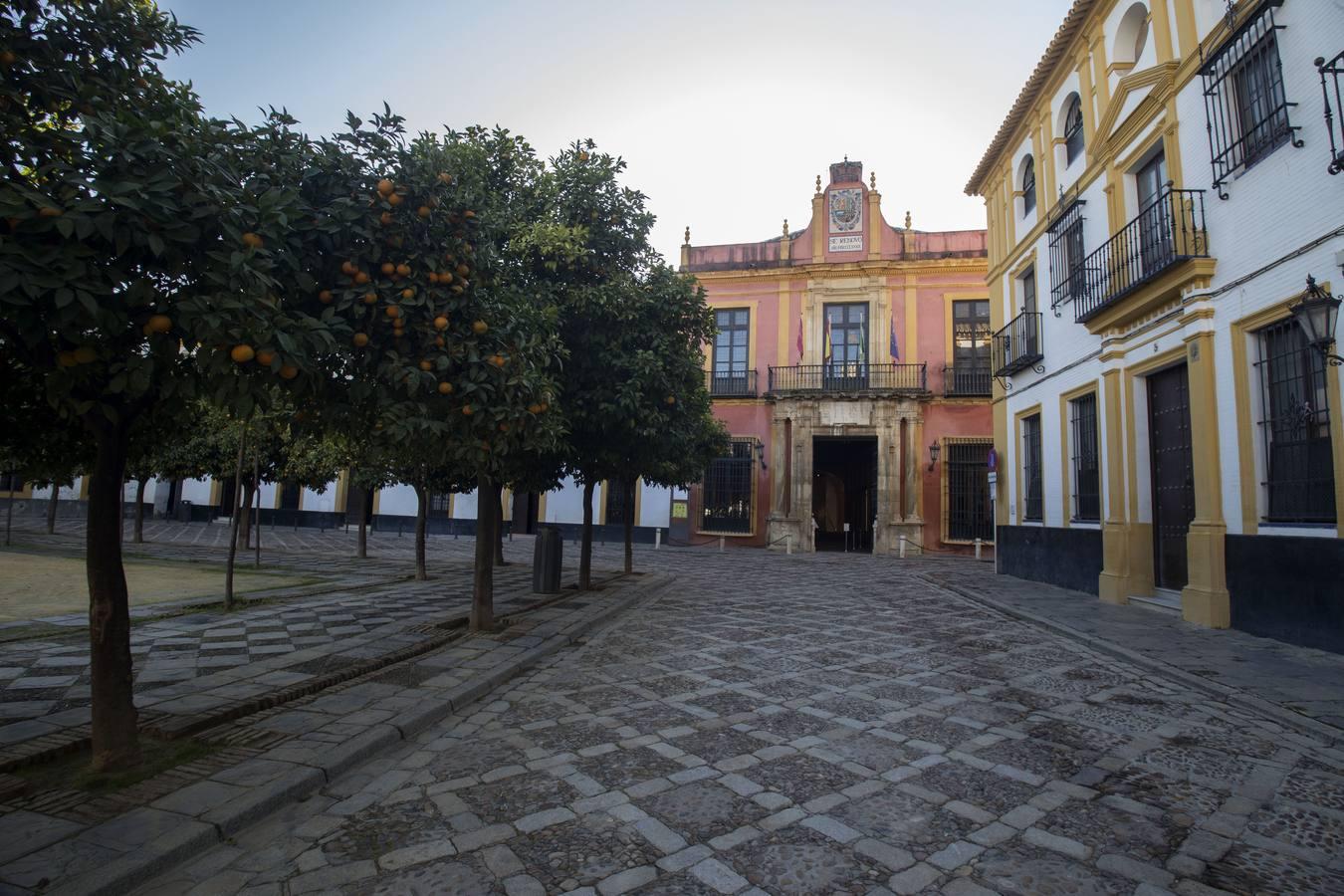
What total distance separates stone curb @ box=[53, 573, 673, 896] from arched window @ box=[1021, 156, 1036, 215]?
13794 mm

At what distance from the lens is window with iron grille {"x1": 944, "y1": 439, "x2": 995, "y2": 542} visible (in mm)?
21719

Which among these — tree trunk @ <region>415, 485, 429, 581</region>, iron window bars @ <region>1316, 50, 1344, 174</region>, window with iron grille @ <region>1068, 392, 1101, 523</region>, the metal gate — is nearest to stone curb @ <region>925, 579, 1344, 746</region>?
the metal gate

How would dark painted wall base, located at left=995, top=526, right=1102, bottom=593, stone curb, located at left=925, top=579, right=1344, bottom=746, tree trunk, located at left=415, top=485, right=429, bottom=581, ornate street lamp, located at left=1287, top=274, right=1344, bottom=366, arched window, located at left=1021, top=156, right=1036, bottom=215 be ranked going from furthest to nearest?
arched window, located at left=1021, top=156, right=1036, bottom=215 < tree trunk, located at left=415, top=485, right=429, bottom=581 < dark painted wall base, located at left=995, top=526, right=1102, bottom=593 < ornate street lamp, located at left=1287, top=274, right=1344, bottom=366 < stone curb, located at left=925, top=579, right=1344, bottom=746

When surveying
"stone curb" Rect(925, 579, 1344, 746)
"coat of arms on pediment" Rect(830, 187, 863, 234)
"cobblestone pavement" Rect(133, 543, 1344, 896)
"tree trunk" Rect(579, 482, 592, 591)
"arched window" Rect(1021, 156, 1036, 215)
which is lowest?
"cobblestone pavement" Rect(133, 543, 1344, 896)

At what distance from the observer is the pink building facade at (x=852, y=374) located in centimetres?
2228

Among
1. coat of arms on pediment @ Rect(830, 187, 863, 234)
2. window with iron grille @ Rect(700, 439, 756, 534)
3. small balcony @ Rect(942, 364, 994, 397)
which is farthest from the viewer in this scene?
coat of arms on pediment @ Rect(830, 187, 863, 234)

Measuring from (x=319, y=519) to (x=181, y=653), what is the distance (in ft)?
86.7

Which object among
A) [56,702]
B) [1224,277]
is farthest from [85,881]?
[1224,277]

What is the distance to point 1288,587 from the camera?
7184mm

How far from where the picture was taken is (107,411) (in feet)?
9.33

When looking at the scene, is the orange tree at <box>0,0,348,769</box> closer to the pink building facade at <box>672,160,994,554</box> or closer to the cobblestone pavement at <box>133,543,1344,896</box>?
the cobblestone pavement at <box>133,543,1344,896</box>

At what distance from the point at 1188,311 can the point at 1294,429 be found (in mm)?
2034

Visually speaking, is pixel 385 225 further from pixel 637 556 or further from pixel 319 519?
pixel 319 519

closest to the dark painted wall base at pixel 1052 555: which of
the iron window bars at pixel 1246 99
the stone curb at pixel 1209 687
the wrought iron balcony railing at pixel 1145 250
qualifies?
the stone curb at pixel 1209 687
